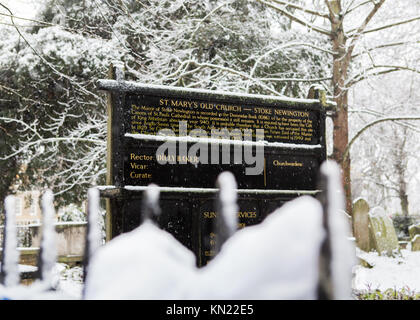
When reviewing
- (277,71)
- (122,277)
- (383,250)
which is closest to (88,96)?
(277,71)

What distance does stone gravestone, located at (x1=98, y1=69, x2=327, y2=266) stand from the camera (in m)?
6.21

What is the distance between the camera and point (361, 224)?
41.5 ft

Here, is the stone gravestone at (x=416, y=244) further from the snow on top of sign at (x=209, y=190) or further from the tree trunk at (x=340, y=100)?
the snow on top of sign at (x=209, y=190)

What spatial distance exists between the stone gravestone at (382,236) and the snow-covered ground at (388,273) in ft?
0.84

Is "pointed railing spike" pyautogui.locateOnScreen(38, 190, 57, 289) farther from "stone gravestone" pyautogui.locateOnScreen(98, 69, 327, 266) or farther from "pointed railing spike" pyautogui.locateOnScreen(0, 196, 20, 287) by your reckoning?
"stone gravestone" pyautogui.locateOnScreen(98, 69, 327, 266)

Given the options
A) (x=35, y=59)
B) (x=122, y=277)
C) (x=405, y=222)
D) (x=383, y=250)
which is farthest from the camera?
(x=405, y=222)

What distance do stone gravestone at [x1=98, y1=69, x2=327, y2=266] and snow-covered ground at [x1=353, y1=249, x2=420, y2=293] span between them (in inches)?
93.4

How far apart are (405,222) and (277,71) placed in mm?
10687

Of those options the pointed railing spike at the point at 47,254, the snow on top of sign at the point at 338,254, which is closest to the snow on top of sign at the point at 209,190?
the pointed railing spike at the point at 47,254

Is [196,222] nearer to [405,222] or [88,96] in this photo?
[88,96]

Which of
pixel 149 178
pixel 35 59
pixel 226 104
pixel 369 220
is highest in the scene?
pixel 35 59

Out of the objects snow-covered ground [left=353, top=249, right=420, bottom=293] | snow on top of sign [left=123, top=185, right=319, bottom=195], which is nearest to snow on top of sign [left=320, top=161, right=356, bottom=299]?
snow on top of sign [left=123, top=185, right=319, bottom=195]

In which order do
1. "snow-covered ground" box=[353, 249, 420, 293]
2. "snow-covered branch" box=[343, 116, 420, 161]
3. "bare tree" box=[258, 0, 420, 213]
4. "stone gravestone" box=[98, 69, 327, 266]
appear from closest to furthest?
"stone gravestone" box=[98, 69, 327, 266]
"snow-covered ground" box=[353, 249, 420, 293]
"snow-covered branch" box=[343, 116, 420, 161]
"bare tree" box=[258, 0, 420, 213]
